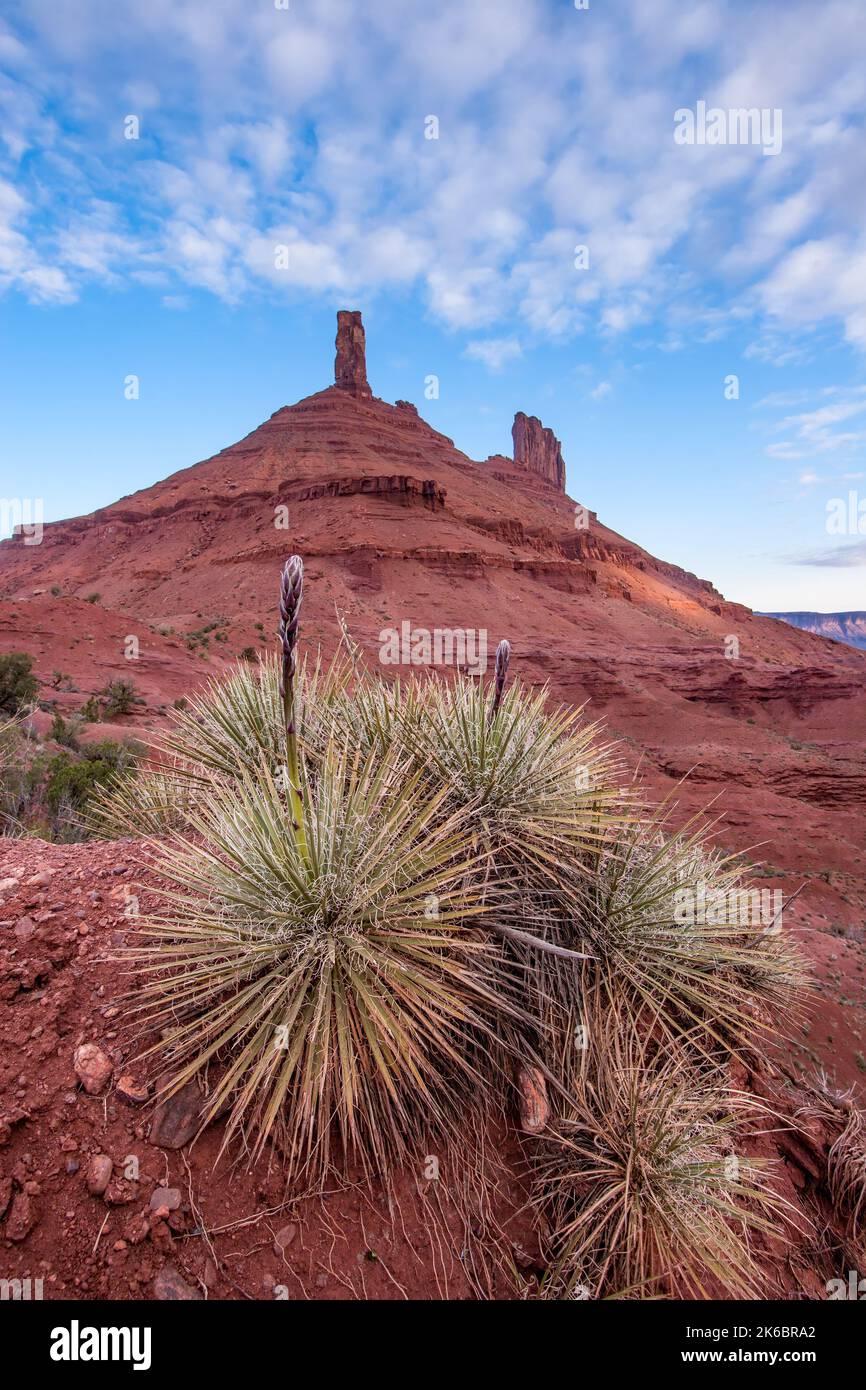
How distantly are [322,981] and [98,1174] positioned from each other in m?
1.01

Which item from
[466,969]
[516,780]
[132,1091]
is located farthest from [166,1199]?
[516,780]

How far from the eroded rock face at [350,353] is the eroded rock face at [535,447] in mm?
34787

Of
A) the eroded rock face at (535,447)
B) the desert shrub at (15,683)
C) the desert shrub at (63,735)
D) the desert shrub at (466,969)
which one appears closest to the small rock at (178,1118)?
the desert shrub at (466,969)

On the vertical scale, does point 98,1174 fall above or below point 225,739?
below

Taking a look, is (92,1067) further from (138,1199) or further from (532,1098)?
(532,1098)

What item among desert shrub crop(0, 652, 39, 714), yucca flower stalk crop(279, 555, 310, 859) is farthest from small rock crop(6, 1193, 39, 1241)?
desert shrub crop(0, 652, 39, 714)

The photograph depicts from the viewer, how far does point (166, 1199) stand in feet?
6.97

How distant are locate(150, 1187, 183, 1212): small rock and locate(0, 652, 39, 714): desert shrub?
46.7ft

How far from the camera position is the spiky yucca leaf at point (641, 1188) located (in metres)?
2.51

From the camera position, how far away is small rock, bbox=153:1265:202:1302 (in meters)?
1.98

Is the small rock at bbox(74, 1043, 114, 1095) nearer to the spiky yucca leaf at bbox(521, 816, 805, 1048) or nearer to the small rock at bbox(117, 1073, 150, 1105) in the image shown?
the small rock at bbox(117, 1073, 150, 1105)

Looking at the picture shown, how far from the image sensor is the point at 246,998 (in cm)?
226
